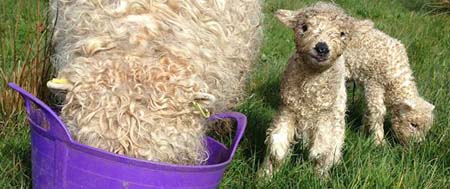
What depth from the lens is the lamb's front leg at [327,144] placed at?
479 centimetres

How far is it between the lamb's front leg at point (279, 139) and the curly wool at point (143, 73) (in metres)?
0.85

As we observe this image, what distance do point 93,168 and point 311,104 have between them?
88.0 inches

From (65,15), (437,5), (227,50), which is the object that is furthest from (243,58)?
(437,5)

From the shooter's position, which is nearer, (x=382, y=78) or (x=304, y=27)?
(x=304, y=27)

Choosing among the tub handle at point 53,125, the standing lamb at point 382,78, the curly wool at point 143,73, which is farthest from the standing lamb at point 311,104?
the tub handle at point 53,125

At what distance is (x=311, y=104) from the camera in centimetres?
489

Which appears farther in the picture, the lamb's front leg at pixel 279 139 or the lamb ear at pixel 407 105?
the lamb ear at pixel 407 105

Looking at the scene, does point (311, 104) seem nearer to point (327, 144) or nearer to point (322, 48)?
point (327, 144)

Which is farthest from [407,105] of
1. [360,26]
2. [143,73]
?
[143,73]

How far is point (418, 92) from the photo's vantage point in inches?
255

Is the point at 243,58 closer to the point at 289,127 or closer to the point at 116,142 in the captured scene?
the point at 289,127

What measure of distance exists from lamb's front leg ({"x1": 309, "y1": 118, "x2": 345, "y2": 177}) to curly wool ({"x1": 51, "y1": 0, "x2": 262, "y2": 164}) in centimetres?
100

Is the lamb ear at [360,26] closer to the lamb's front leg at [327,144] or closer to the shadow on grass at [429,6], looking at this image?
the lamb's front leg at [327,144]

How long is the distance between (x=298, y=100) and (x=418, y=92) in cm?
200
